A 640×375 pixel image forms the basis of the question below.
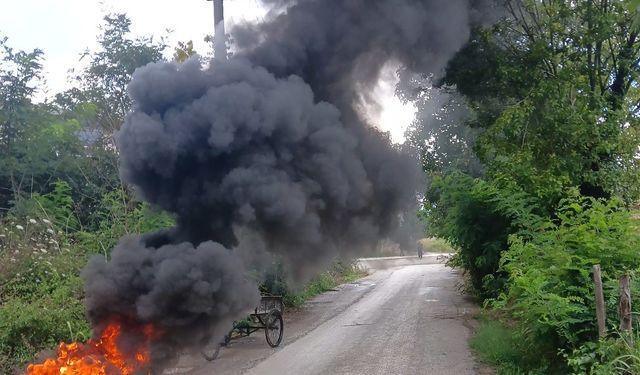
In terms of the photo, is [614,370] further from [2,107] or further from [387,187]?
[2,107]

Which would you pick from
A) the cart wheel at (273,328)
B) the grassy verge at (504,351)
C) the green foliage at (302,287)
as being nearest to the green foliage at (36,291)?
the cart wheel at (273,328)

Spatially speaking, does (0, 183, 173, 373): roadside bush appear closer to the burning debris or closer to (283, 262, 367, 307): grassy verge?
the burning debris

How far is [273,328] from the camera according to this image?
1152 cm

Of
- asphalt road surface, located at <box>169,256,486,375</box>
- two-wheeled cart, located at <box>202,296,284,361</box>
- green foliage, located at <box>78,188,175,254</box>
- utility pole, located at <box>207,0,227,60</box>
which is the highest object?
utility pole, located at <box>207,0,227,60</box>

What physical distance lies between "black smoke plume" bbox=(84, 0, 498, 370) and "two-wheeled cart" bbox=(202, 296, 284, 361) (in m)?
3.57

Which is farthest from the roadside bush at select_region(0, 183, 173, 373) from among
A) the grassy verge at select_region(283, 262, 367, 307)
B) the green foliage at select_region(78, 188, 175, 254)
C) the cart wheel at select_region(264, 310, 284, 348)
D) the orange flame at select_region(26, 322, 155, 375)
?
the grassy verge at select_region(283, 262, 367, 307)

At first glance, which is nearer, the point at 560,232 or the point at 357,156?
the point at 357,156

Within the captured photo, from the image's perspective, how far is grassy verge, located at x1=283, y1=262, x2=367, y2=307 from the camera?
1786 cm

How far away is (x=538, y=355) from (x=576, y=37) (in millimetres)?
6708

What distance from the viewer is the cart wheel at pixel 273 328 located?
11.2 metres

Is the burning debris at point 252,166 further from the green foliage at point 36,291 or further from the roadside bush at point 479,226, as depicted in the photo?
the roadside bush at point 479,226

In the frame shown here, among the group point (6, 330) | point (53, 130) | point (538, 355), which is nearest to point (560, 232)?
point (538, 355)

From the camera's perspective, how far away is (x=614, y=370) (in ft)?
20.5

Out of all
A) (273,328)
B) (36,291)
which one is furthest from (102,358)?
(273,328)
